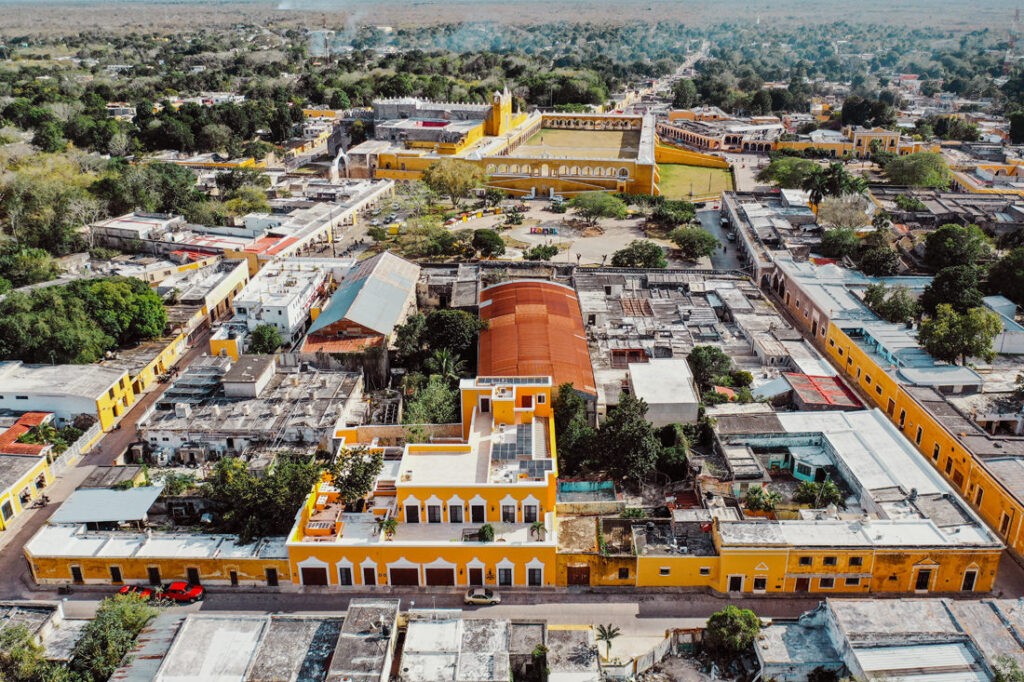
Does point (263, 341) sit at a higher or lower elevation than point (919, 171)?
lower

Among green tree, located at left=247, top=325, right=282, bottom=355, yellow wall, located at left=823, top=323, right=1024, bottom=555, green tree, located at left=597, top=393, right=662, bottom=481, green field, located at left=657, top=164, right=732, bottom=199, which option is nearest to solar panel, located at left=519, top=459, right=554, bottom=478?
green tree, located at left=597, top=393, right=662, bottom=481

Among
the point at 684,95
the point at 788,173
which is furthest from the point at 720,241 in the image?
the point at 684,95

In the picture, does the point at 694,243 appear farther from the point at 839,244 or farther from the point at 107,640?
the point at 107,640

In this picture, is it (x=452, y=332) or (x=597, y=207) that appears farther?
(x=597, y=207)

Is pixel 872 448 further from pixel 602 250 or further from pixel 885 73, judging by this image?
pixel 885 73

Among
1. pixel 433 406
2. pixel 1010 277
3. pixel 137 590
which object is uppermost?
pixel 1010 277

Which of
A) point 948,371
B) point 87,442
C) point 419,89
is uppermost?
point 419,89

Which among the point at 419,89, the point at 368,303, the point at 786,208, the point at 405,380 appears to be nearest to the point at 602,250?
the point at 786,208
